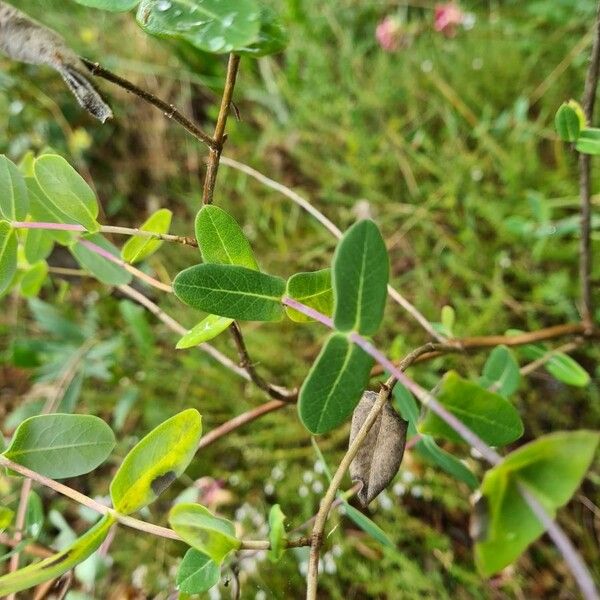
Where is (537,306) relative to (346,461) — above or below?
below

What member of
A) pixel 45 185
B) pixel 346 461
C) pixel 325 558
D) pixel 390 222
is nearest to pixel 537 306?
pixel 390 222

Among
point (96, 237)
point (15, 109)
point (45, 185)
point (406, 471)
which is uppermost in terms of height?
point (45, 185)

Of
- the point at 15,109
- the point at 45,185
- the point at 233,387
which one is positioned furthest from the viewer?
the point at 15,109

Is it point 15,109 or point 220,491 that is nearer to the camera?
point 220,491

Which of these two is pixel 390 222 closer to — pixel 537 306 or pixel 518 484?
pixel 537 306

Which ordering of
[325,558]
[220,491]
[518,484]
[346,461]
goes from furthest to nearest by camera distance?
1. [220,491]
2. [325,558]
3. [346,461]
4. [518,484]

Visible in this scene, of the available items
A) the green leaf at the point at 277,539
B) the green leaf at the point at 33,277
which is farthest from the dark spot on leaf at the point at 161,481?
the green leaf at the point at 33,277

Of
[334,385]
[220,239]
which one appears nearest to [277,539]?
[334,385]
